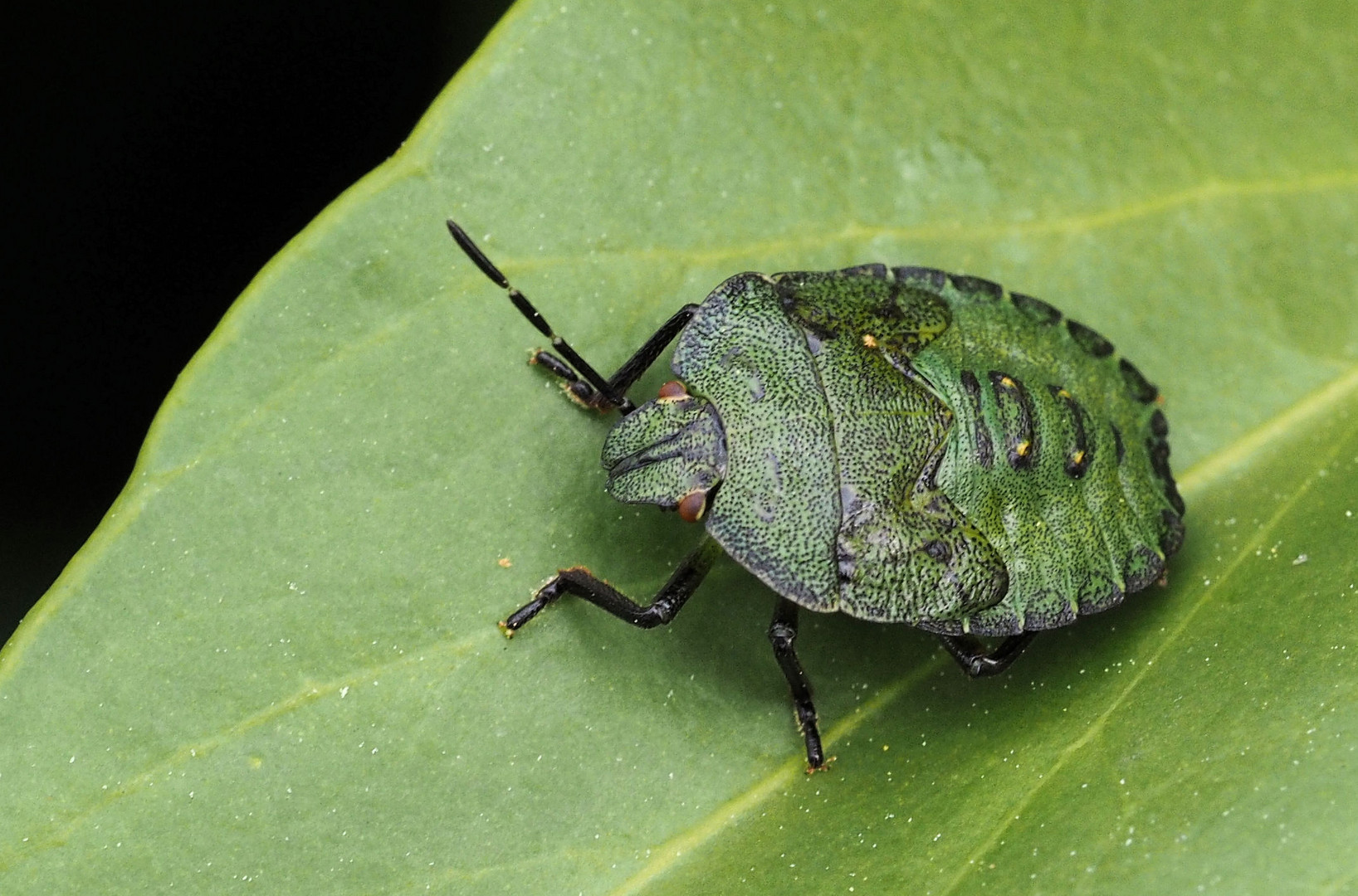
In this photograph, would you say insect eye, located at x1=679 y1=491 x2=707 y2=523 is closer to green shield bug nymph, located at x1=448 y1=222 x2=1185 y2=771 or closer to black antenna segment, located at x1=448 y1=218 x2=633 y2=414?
green shield bug nymph, located at x1=448 y1=222 x2=1185 y2=771

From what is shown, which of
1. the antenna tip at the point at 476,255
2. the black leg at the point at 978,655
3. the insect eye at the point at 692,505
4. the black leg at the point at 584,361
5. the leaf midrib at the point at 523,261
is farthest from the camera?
the black leg at the point at 978,655

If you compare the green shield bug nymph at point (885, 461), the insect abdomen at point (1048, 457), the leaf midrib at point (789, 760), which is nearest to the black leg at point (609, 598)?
the green shield bug nymph at point (885, 461)

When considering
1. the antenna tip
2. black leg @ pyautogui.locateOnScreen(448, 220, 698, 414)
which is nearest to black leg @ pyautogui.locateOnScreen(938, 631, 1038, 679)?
black leg @ pyautogui.locateOnScreen(448, 220, 698, 414)

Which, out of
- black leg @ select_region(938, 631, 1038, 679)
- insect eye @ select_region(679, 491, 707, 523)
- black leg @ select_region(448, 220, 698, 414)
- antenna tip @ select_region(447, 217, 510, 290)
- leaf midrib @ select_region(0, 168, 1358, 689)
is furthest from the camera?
black leg @ select_region(938, 631, 1038, 679)

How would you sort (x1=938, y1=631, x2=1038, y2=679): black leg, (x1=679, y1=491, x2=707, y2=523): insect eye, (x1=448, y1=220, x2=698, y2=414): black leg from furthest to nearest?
(x1=938, y1=631, x2=1038, y2=679): black leg, (x1=679, y1=491, x2=707, y2=523): insect eye, (x1=448, y1=220, x2=698, y2=414): black leg

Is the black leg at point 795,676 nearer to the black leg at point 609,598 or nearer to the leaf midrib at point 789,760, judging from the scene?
the leaf midrib at point 789,760

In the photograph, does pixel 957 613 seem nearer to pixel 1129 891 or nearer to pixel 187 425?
pixel 1129 891
